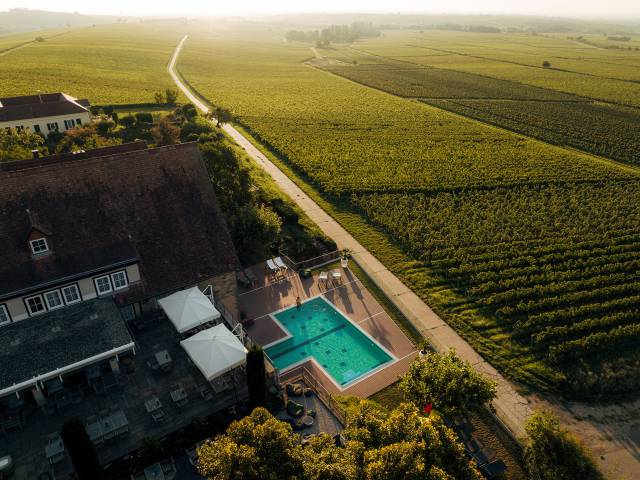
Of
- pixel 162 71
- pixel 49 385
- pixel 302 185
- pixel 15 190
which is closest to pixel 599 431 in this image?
pixel 49 385

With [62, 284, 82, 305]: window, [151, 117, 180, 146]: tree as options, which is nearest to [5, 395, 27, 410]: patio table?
[62, 284, 82, 305]: window

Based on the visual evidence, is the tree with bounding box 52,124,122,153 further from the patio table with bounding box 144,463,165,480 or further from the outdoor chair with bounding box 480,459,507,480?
the outdoor chair with bounding box 480,459,507,480

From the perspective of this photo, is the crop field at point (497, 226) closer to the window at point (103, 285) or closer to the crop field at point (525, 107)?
the crop field at point (525, 107)

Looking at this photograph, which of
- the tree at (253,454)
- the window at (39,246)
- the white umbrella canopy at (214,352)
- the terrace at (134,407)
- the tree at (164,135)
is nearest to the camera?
the tree at (253,454)

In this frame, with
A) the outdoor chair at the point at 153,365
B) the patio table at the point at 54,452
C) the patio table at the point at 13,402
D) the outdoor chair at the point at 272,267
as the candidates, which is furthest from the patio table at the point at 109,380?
the outdoor chair at the point at 272,267

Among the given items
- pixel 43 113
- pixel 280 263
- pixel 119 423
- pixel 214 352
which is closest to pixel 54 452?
pixel 119 423

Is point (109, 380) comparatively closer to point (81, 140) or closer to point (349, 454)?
point (349, 454)

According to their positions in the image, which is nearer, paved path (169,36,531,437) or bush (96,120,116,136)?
paved path (169,36,531,437)
